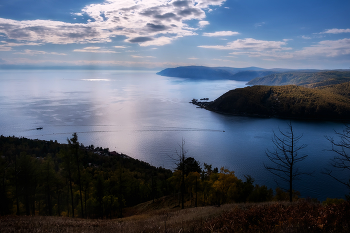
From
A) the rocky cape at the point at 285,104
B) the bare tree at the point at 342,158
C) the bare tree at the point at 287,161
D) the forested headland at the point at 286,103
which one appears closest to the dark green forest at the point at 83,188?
the bare tree at the point at 287,161

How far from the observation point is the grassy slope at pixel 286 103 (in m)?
80.1

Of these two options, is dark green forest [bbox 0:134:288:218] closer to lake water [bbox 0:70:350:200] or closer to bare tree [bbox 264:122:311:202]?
bare tree [bbox 264:122:311:202]

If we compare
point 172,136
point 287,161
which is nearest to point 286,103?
point 172,136

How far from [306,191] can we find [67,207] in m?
27.0

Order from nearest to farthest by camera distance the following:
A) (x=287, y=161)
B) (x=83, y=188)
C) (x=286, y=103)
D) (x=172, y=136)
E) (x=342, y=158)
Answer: (x=287, y=161), (x=83, y=188), (x=342, y=158), (x=172, y=136), (x=286, y=103)

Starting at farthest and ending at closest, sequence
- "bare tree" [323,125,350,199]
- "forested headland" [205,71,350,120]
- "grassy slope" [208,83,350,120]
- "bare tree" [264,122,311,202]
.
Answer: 1. "grassy slope" [208,83,350,120]
2. "forested headland" [205,71,350,120]
3. "bare tree" [264,122,311,202]
4. "bare tree" [323,125,350,199]

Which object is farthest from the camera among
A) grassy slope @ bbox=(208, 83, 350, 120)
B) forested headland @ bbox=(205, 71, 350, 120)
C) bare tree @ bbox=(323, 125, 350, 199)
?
grassy slope @ bbox=(208, 83, 350, 120)

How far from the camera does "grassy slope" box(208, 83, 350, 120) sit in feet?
263

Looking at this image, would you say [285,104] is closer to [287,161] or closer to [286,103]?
[286,103]

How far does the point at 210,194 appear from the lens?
19578 millimetres

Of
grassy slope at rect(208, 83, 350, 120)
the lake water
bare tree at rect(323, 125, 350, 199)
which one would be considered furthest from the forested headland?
bare tree at rect(323, 125, 350, 199)

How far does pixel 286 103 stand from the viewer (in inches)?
3561

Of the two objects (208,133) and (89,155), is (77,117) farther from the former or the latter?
(208,133)

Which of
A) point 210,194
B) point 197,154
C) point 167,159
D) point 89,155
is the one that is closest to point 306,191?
point 210,194
